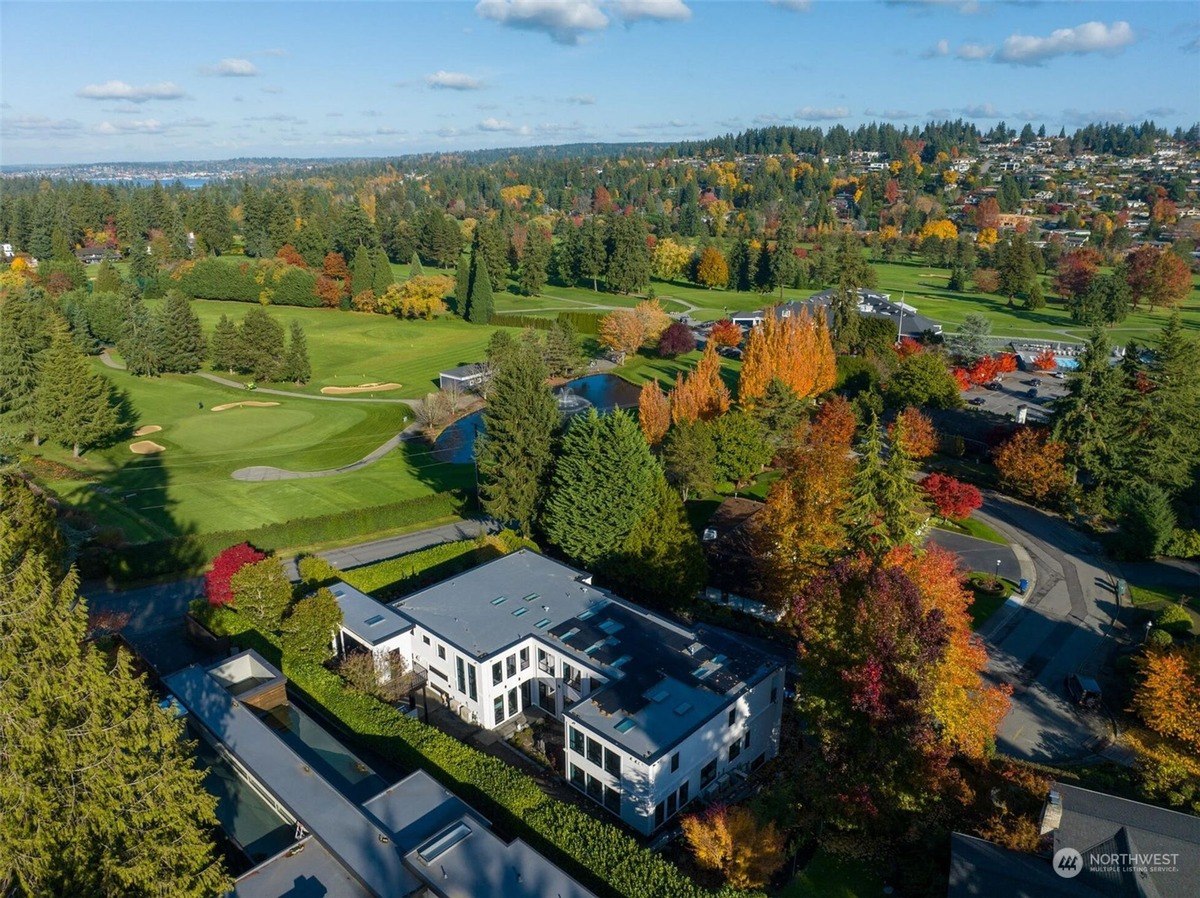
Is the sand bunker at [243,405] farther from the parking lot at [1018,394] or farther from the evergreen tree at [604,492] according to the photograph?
the parking lot at [1018,394]

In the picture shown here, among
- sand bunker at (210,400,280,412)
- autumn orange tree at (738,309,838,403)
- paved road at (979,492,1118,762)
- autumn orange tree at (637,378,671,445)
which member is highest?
autumn orange tree at (738,309,838,403)

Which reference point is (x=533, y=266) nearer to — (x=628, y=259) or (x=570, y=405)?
(x=628, y=259)

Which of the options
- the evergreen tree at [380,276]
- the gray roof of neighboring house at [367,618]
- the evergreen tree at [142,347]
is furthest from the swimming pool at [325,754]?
the evergreen tree at [380,276]

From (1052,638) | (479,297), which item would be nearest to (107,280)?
(479,297)

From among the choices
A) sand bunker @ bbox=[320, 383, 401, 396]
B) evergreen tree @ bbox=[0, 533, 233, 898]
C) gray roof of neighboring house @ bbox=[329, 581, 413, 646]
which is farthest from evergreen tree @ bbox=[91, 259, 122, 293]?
evergreen tree @ bbox=[0, 533, 233, 898]

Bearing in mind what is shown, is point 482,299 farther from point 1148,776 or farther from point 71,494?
point 1148,776

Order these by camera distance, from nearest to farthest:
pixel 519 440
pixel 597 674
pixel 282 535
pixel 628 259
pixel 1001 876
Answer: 1. pixel 1001 876
2. pixel 597 674
3. pixel 519 440
4. pixel 282 535
5. pixel 628 259

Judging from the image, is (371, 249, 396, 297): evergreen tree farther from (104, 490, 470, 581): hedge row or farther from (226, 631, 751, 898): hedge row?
(226, 631, 751, 898): hedge row
